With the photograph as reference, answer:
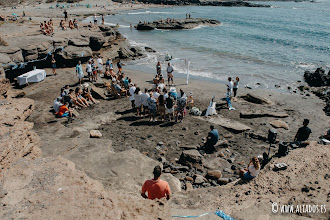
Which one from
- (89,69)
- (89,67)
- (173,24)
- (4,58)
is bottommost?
(89,69)

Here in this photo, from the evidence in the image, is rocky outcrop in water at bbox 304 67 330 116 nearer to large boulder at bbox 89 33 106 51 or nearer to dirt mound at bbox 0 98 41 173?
dirt mound at bbox 0 98 41 173

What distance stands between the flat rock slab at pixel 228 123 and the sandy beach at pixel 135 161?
57 millimetres

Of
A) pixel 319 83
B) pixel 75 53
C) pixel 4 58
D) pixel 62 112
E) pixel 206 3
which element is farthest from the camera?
pixel 206 3

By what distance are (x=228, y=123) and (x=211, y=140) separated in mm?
2983

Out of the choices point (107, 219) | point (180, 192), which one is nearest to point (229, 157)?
point (180, 192)

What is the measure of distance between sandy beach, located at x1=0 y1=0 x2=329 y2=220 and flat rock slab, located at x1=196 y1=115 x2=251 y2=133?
57 millimetres

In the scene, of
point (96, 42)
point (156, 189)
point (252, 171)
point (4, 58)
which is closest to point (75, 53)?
point (96, 42)

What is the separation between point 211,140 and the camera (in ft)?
33.5

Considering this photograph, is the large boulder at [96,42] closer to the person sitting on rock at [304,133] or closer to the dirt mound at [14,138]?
the dirt mound at [14,138]

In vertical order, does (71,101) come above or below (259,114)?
above

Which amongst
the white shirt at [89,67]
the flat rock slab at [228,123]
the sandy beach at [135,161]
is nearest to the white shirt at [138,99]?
the sandy beach at [135,161]

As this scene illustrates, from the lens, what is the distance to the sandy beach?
199 inches

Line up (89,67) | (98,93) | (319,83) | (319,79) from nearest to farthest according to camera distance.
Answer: (98,93)
(89,67)
(319,83)
(319,79)

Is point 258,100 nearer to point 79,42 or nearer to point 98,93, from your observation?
point 98,93
